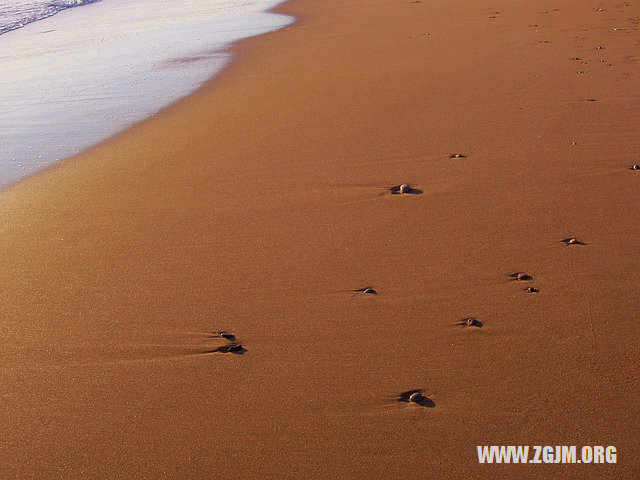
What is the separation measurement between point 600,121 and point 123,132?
4.33 meters

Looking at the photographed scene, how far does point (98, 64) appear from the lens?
378 inches

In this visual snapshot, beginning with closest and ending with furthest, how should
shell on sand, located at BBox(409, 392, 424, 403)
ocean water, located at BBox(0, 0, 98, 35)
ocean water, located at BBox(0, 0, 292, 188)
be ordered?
shell on sand, located at BBox(409, 392, 424, 403) → ocean water, located at BBox(0, 0, 292, 188) → ocean water, located at BBox(0, 0, 98, 35)

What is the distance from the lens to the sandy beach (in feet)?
8.28

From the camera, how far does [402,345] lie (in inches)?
117

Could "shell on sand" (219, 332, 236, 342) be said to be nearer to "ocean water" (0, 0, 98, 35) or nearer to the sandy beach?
the sandy beach

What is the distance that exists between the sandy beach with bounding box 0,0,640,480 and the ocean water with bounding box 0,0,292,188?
2.54 feet

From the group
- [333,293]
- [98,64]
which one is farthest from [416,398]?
[98,64]

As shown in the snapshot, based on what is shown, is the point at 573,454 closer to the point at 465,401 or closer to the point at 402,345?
the point at 465,401

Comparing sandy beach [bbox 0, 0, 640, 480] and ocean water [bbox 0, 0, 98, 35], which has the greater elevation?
ocean water [bbox 0, 0, 98, 35]

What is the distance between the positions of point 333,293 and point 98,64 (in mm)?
7549

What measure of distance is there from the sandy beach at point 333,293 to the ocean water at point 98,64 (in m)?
0.78

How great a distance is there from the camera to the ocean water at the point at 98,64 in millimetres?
6594

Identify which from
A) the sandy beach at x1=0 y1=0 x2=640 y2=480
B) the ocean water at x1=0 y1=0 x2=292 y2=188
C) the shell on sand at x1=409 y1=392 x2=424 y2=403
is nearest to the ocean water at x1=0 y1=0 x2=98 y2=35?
the ocean water at x1=0 y1=0 x2=292 y2=188

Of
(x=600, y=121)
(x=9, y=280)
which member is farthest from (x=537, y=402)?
(x=600, y=121)
